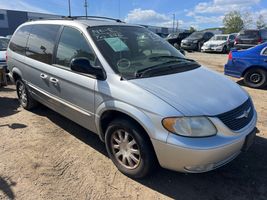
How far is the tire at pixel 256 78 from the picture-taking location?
25.4 feet

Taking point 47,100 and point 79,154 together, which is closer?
point 79,154

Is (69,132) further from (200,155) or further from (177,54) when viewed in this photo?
(200,155)

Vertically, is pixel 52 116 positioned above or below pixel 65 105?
below

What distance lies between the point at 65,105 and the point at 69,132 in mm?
777

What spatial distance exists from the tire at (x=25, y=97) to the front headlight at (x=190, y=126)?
3.68 meters

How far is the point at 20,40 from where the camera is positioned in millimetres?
5453

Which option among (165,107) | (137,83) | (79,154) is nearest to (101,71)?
(137,83)

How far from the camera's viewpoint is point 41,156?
12.6 feet

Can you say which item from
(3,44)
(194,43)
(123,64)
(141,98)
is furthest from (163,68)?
(194,43)

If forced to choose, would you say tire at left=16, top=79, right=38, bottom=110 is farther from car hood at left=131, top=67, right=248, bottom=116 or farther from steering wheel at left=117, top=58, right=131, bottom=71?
car hood at left=131, top=67, right=248, bottom=116

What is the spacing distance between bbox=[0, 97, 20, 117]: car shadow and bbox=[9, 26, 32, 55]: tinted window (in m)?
1.32

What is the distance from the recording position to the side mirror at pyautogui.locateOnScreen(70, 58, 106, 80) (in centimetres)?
320

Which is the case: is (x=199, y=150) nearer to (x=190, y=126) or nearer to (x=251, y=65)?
(x=190, y=126)

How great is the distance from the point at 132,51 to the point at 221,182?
2.05m
